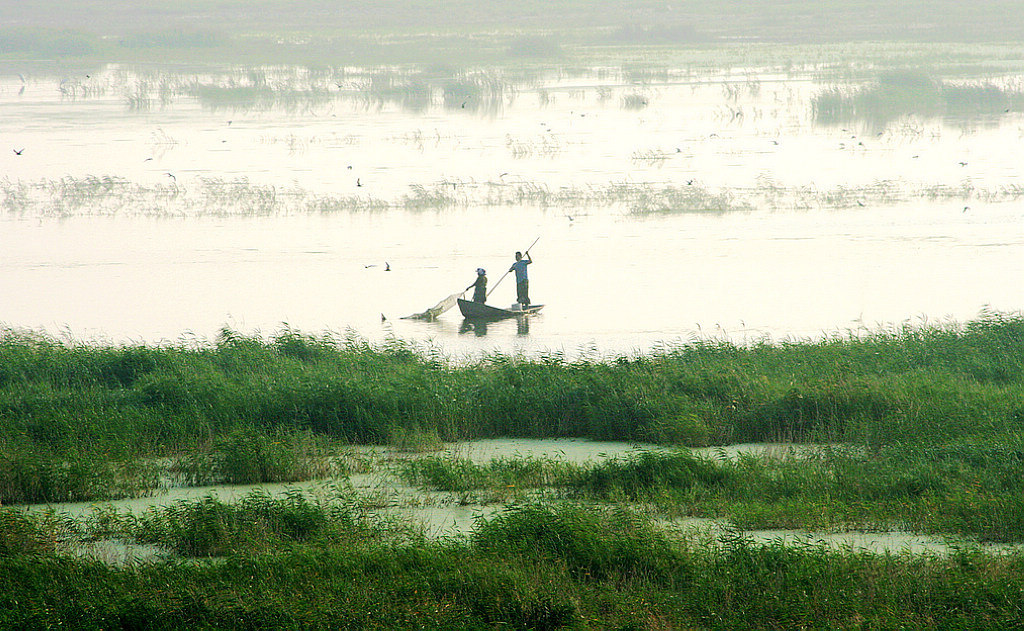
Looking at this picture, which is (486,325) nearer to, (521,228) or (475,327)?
(475,327)

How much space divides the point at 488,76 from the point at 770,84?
12521 mm

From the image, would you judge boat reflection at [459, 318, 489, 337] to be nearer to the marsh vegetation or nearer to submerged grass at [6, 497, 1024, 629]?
the marsh vegetation

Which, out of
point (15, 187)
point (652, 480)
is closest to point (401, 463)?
point (652, 480)

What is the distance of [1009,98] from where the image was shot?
46.7 meters

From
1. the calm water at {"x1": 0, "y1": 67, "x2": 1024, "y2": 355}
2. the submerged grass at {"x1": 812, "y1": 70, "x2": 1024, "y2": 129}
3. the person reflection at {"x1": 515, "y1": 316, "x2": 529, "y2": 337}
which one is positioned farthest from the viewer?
the submerged grass at {"x1": 812, "y1": 70, "x2": 1024, "y2": 129}

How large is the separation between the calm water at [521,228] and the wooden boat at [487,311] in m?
0.23

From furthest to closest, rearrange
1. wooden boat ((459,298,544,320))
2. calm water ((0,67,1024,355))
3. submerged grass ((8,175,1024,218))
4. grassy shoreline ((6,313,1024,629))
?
submerged grass ((8,175,1024,218)) → calm water ((0,67,1024,355)) → wooden boat ((459,298,544,320)) → grassy shoreline ((6,313,1024,629))

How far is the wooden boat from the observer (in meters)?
19.6

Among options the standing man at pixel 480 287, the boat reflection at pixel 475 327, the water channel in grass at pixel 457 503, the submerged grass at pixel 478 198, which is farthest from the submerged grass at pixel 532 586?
the submerged grass at pixel 478 198

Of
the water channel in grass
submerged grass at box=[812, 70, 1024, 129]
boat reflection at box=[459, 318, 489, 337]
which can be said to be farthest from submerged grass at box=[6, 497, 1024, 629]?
submerged grass at box=[812, 70, 1024, 129]

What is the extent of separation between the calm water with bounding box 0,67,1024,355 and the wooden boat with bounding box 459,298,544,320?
0.23m

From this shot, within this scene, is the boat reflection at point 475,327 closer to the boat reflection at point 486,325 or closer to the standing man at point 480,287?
the boat reflection at point 486,325

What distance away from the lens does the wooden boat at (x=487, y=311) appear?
19.6 m

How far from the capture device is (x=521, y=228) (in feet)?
90.0
